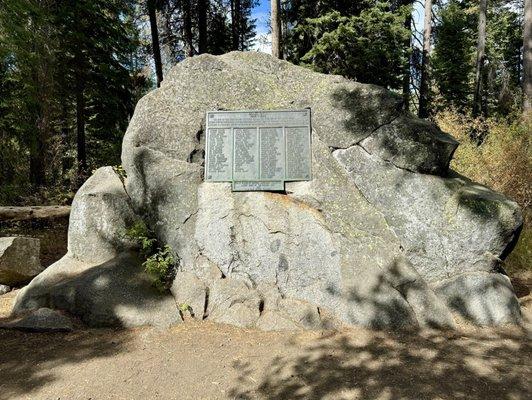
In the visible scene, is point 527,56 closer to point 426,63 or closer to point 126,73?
point 426,63

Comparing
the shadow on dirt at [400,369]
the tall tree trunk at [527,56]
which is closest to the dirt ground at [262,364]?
the shadow on dirt at [400,369]

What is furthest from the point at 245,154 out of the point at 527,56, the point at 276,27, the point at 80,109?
the point at 527,56

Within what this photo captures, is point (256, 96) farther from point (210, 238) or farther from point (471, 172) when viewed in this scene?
point (471, 172)

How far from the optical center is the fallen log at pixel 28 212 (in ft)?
27.0

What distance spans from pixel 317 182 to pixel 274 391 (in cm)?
283

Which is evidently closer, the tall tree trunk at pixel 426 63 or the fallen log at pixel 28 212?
the fallen log at pixel 28 212

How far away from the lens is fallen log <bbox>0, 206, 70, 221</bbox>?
8227mm

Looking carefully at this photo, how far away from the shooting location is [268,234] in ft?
17.6

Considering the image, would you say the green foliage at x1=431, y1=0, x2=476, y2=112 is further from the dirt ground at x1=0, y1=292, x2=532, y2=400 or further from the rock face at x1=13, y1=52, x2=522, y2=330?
the dirt ground at x1=0, y1=292, x2=532, y2=400

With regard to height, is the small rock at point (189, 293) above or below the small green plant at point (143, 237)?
below

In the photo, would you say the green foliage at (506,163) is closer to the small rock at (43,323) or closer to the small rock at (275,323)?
the small rock at (275,323)

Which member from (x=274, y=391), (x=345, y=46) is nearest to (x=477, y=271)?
(x=274, y=391)

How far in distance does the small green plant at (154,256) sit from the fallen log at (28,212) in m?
4.14

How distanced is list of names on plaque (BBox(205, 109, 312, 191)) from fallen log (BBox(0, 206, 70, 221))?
5.17 m
